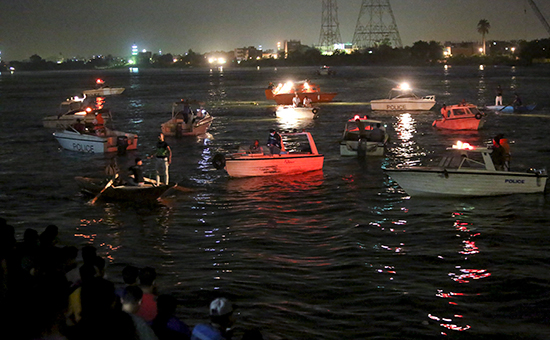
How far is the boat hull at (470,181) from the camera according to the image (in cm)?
1842

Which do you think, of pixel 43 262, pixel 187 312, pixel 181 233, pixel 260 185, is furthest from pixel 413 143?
pixel 43 262

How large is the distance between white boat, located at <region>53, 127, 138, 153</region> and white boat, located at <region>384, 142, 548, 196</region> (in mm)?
17716

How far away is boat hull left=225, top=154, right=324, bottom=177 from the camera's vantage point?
23.1 metres

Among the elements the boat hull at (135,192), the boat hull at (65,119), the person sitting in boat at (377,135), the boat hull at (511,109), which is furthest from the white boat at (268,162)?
the boat hull at (511,109)

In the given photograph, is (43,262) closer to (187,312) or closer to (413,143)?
(187,312)

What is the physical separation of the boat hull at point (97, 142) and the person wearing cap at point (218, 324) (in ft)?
87.1

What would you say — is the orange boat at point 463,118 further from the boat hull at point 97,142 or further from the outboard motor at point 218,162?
the boat hull at point 97,142

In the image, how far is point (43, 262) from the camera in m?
8.37

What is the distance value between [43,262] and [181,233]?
8.33 m

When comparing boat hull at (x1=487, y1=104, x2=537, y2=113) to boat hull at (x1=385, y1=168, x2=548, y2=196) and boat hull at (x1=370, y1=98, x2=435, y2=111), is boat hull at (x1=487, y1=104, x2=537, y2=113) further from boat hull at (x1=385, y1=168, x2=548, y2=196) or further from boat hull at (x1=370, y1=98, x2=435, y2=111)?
boat hull at (x1=385, y1=168, x2=548, y2=196)

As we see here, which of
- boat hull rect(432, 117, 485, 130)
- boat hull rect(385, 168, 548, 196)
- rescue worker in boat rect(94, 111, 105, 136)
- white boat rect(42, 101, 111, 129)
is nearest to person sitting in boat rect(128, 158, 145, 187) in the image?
boat hull rect(385, 168, 548, 196)

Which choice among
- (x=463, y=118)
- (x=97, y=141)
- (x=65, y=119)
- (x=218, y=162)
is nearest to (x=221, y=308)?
(x=218, y=162)

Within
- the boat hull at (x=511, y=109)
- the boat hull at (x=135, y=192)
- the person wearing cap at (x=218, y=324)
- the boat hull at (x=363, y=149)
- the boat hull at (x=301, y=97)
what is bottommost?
the boat hull at (x=135, y=192)

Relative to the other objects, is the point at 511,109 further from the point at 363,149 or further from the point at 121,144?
the point at 121,144
